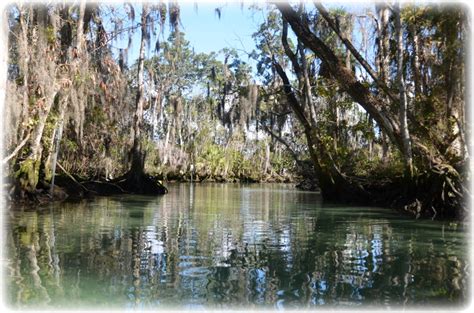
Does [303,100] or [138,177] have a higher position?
[303,100]

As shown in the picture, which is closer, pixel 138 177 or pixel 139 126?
pixel 138 177

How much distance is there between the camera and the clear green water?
459cm

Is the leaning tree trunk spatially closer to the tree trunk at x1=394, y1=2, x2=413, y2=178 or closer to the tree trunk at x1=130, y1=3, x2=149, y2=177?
the tree trunk at x1=130, y1=3, x2=149, y2=177

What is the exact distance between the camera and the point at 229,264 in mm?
6094

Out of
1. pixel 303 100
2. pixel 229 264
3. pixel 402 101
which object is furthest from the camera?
pixel 303 100

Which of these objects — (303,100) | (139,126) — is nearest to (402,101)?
(303,100)

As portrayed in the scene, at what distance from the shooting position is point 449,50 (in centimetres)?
1110

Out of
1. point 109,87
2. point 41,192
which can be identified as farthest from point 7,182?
point 109,87

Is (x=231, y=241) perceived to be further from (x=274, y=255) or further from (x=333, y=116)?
(x=333, y=116)

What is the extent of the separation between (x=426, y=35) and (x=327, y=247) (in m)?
9.95

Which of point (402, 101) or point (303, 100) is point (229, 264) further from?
point (303, 100)

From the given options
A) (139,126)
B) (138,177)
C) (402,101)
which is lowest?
(138,177)

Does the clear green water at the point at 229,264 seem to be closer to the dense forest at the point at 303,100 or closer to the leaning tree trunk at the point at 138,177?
the dense forest at the point at 303,100

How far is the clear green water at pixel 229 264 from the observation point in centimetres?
459
